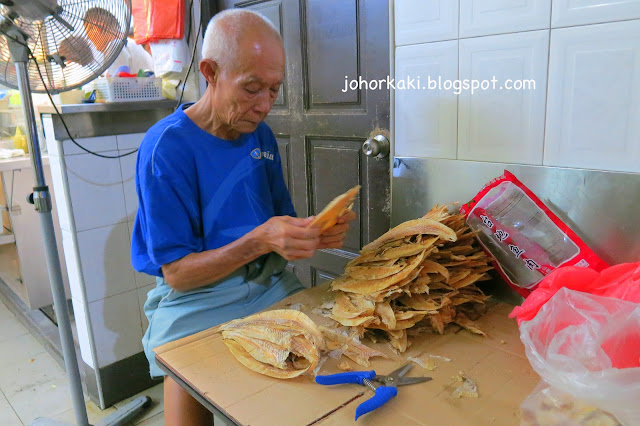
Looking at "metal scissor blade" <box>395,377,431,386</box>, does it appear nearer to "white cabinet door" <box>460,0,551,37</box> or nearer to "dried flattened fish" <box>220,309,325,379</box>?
"dried flattened fish" <box>220,309,325,379</box>

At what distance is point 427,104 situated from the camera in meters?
1.48

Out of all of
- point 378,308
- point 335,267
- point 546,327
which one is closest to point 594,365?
point 546,327

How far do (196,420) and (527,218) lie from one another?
1058mm

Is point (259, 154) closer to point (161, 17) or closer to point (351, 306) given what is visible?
point (351, 306)

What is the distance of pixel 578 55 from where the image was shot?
3.75 feet

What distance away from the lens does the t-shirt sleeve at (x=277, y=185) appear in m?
1.60

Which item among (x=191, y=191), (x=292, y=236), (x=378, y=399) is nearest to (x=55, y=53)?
(x=191, y=191)

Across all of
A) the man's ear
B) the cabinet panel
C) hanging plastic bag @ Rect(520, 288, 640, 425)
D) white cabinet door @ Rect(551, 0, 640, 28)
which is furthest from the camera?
the cabinet panel

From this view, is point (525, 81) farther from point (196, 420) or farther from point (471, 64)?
point (196, 420)

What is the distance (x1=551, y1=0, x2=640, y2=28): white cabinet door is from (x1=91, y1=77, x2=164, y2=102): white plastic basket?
185 centimetres

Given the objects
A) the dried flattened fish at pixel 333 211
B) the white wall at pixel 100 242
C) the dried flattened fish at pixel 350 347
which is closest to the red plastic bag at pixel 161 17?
the white wall at pixel 100 242

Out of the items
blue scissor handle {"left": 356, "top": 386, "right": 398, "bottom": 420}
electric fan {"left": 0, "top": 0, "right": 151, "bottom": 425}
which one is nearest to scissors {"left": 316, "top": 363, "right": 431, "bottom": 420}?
blue scissor handle {"left": 356, "top": 386, "right": 398, "bottom": 420}

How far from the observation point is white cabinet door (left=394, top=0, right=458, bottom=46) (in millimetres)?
1358

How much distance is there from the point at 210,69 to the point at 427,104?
2.20 ft
